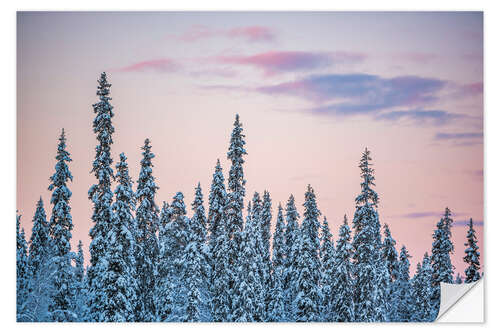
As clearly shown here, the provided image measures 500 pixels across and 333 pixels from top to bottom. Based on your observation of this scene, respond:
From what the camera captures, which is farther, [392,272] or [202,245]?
[392,272]

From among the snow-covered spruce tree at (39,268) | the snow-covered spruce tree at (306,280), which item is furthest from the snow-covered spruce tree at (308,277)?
the snow-covered spruce tree at (39,268)

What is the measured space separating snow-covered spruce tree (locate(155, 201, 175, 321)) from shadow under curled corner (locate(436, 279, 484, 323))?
42.5 feet

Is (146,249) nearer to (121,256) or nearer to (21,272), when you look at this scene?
(121,256)

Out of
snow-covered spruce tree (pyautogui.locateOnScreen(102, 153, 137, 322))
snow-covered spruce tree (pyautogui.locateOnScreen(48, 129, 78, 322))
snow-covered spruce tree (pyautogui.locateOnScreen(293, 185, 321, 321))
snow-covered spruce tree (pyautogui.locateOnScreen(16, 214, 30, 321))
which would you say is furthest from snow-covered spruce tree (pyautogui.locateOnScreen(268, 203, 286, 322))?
snow-covered spruce tree (pyautogui.locateOnScreen(16, 214, 30, 321))

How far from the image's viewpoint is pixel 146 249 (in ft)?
111

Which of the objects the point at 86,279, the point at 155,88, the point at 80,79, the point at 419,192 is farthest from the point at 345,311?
the point at 80,79

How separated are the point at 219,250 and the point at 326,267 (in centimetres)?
895

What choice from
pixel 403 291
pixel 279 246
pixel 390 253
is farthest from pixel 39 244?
pixel 403 291

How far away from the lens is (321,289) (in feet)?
126

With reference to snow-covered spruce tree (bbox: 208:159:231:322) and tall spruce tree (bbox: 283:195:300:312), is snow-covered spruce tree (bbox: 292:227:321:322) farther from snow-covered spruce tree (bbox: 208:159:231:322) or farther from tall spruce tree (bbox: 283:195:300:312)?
snow-covered spruce tree (bbox: 208:159:231:322)

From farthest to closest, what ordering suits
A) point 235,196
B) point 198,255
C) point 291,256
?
1. point 291,256
2. point 198,255
3. point 235,196

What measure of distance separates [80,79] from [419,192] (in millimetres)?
13674

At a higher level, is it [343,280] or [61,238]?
[61,238]
